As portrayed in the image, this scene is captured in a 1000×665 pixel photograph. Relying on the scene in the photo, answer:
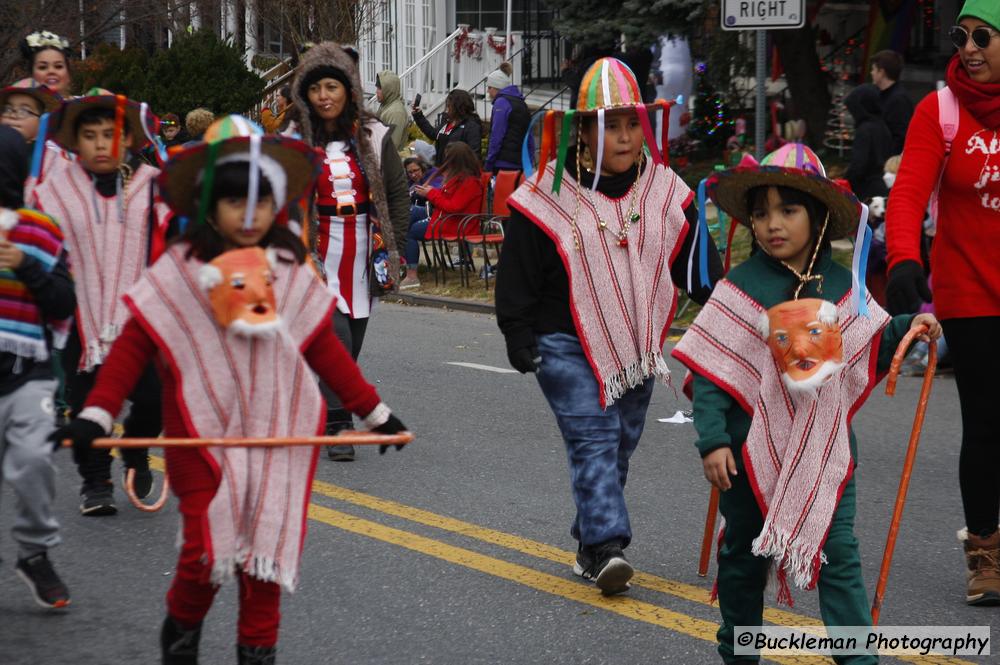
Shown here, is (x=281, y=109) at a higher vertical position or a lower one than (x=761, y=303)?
higher

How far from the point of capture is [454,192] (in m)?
15.5

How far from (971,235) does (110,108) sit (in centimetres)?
329

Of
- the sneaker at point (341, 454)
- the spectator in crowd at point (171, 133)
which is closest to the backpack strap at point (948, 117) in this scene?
the sneaker at point (341, 454)

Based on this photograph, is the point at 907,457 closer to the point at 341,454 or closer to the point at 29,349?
the point at 29,349

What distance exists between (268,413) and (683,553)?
101 inches

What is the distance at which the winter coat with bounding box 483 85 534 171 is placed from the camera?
52.5 ft

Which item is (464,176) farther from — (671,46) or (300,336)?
(300,336)

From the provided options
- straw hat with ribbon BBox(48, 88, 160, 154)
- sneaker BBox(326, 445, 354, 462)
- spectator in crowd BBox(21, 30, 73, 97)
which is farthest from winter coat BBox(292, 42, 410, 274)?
spectator in crowd BBox(21, 30, 73, 97)

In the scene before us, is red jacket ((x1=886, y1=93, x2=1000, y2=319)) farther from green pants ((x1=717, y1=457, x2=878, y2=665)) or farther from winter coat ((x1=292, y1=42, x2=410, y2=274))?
winter coat ((x1=292, y1=42, x2=410, y2=274))

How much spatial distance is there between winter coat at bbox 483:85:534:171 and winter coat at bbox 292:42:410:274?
8340mm

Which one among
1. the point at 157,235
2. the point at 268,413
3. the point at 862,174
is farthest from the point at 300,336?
the point at 862,174

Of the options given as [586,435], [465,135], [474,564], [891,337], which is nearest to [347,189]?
[474,564]

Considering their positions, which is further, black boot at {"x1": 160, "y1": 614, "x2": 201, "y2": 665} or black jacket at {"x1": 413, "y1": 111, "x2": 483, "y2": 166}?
black jacket at {"x1": 413, "y1": 111, "x2": 483, "y2": 166}

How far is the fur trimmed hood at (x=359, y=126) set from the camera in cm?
727
